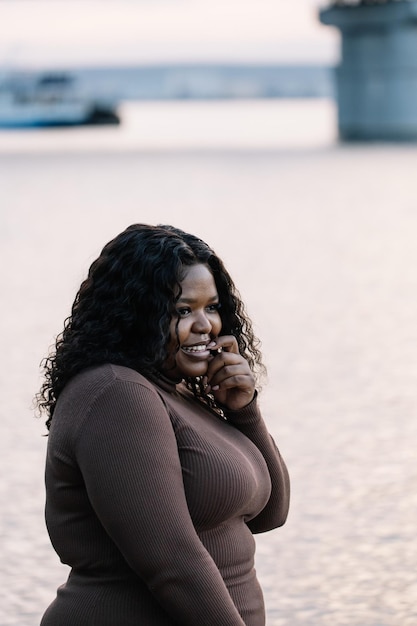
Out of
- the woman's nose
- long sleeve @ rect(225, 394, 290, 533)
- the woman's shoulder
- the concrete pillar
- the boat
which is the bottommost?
the boat

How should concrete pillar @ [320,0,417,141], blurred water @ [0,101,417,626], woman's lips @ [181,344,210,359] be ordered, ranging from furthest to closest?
1. concrete pillar @ [320,0,417,141]
2. blurred water @ [0,101,417,626]
3. woman's lips @ [181,344,210,359]

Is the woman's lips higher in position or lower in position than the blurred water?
higher

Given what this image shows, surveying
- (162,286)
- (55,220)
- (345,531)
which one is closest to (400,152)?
(55,220)

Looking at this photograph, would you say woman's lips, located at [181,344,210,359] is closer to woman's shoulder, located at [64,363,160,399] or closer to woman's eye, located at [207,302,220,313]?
woman's eye, located at [207,302,220,313]

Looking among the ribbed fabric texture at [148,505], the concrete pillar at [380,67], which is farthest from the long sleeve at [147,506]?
the concrete pillar at [380,67]

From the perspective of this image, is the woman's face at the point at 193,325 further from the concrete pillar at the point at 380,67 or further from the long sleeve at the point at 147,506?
the concrete pillar at the point at 380,67

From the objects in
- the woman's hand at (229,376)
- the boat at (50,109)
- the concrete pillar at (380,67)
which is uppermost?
the woman's hand at (229,376)

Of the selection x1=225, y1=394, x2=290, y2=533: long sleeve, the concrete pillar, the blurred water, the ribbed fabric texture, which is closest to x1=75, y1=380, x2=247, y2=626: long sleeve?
the ribbed fabric texture

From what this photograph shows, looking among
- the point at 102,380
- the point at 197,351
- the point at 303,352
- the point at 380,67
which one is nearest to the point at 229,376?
the point at 197,351

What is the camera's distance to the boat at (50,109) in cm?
6744

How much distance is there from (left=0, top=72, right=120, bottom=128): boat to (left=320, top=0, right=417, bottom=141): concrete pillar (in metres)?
18.7

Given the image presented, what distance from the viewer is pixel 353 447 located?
6.21m

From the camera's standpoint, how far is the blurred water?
450 centimetres

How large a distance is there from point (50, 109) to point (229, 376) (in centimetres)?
6618
